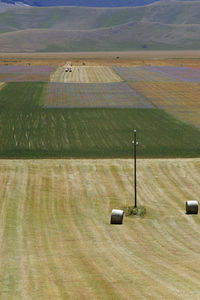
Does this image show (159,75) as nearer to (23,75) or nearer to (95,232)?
(23,75)

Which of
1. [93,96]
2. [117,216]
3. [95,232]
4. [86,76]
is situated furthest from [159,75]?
[95,232]

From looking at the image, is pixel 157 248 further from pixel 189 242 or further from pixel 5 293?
pixel 5 293

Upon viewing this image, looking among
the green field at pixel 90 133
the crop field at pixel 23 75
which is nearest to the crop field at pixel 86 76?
the crop field at pixel 23 75

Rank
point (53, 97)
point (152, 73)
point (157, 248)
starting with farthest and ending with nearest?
1. point (152, 73)
2. point (53, 97)
3. point (157, 248)

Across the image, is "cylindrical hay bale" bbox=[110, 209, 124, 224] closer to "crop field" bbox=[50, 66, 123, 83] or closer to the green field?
the green field

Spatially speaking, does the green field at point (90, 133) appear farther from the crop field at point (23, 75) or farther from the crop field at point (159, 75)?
the crop field at point (159, 75)

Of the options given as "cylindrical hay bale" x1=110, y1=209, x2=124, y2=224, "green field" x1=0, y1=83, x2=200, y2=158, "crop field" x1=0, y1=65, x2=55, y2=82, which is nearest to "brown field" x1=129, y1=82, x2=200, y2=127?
"green field" x1=0, y1=83, x2=200, y2=158

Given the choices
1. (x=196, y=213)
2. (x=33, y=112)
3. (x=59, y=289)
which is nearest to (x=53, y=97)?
(x=33, y=112)
